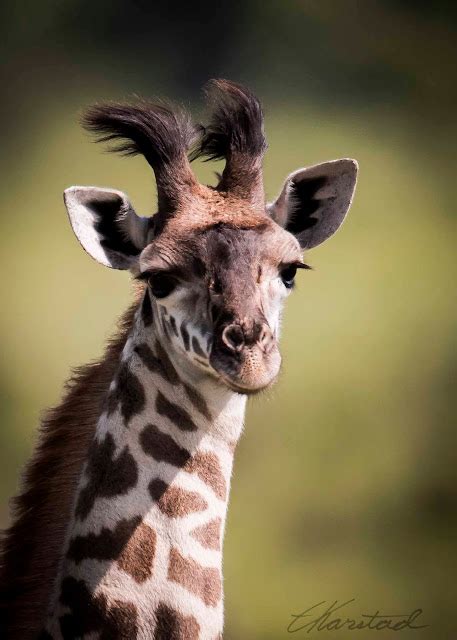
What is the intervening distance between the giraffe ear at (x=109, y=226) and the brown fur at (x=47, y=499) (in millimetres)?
219

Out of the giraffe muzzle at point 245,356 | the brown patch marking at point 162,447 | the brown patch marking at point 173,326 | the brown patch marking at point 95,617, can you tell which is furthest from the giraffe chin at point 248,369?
the brown patch marking at point 95,617

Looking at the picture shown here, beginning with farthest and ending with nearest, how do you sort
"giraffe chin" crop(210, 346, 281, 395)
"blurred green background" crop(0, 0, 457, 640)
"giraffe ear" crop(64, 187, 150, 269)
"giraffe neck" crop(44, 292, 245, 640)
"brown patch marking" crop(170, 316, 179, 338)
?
1. "blurred green background" crop(0, 0, 457, 640)
2. "giraffe ear" crop(64, 187, 150, 269)
3. "brown patch marking" crop(170, 316, 179, 338)
4. "giraffe neck" crop(44, 292, 245, 640)
5. "giraffe chin" crop(210, 346, 281, 395)

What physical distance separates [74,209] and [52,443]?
2.32 feet

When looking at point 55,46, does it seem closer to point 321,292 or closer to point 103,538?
point 321,292

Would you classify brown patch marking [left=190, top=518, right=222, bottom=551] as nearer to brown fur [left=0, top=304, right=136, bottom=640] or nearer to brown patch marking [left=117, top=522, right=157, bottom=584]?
brown patch marking [left=117, top=522, right=157, bottom=584]

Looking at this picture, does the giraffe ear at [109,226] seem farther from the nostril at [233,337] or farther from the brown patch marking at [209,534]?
the brown patch marking at [209,534]

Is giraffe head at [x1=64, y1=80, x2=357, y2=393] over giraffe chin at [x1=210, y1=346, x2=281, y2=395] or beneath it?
over

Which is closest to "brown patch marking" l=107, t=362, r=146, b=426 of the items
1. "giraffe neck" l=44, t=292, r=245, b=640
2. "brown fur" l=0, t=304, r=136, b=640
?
"giraffe neck" l=44, t=292, r=245, b=640

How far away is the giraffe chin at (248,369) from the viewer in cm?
258

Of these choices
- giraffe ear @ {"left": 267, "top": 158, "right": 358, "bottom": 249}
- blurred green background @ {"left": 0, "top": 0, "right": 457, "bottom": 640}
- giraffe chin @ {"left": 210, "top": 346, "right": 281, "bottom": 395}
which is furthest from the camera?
blurred green background @ {"left": 0, "top": 0, "right": 457, "bottom": 640}

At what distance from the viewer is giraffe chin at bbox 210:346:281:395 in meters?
2.58

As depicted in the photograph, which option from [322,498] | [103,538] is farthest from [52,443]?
[322,498]

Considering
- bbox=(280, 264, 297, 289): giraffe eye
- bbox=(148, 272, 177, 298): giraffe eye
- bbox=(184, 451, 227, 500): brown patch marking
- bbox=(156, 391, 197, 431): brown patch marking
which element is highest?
bbox=(280, 264, 297, 289): giraffe eye
